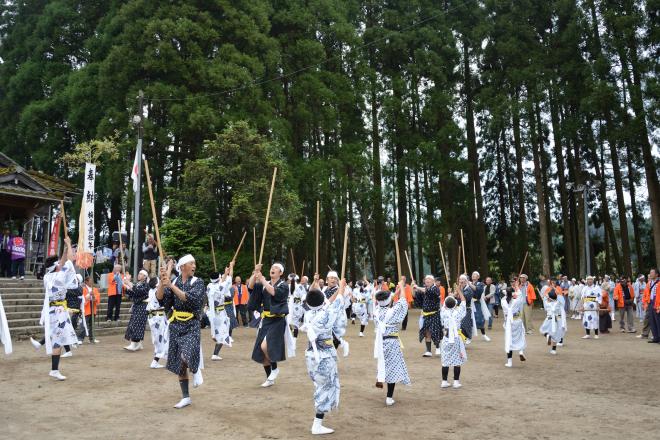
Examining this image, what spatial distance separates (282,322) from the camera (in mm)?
9445

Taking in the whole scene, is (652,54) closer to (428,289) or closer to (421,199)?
(421,199)

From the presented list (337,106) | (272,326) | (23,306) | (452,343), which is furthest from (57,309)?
(337,106)

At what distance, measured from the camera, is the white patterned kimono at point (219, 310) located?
41.7ft

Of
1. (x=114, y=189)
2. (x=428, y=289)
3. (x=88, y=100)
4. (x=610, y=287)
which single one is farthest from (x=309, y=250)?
(x=428, y=289)

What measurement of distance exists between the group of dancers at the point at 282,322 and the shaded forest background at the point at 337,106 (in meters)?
11.7

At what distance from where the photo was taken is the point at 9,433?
21.3 feet

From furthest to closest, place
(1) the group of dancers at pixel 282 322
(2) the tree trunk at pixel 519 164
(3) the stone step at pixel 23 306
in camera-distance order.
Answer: (2) the tree trunk at pixel 519 164
(3) the stone step at pixel 23 306
(1) the group of dancers at pixel 282 322

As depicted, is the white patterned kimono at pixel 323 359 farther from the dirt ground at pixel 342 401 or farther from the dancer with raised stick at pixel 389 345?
the dancer with raised stick at pixel 389 345

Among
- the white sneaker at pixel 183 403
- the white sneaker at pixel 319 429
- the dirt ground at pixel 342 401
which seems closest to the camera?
the white sneaker at pixel 319 429

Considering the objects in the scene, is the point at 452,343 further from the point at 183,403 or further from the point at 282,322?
the point at 183,403

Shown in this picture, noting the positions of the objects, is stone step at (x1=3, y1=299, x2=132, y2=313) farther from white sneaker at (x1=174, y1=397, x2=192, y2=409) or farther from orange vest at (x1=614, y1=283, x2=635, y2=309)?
orange vest at (x1=614, y1=283, x2=635, y2=309)

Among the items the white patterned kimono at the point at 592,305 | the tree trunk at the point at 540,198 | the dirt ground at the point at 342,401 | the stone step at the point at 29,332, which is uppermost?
the tree trunk at the point at 540,198

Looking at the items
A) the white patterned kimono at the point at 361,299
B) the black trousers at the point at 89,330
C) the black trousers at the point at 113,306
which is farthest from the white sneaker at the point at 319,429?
the white patterned kimono at the point at 361,299

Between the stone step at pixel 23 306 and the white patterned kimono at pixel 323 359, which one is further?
the stone step at pixel 23 306
